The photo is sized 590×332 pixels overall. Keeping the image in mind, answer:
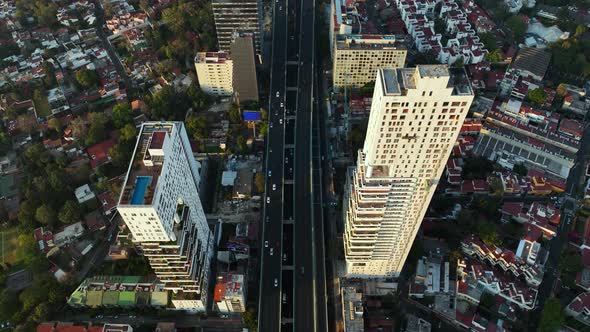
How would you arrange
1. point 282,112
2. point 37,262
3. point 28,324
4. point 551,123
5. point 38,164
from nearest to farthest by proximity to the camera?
1. point 28,324
2. point 37,262
3. point 38,164
4. point 551,123
5. point 282,112

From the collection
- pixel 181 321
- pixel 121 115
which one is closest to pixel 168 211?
pixel 181 321

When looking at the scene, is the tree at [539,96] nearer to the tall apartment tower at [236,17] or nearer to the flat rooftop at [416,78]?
the flat rooftop at [416,78]

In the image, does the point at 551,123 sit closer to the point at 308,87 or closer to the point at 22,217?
the point at 308,87

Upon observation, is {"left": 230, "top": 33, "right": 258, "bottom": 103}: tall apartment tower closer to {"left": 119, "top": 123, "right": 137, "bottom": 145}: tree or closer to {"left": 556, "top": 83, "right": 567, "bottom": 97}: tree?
{"left": 119, "top": 123, "right": 137, "bottom": 145}: tree

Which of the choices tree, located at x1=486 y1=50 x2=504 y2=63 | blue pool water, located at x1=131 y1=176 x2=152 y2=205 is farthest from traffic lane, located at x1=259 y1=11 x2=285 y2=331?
tree, located at x1=486 y1=50 x2=504 y2=63

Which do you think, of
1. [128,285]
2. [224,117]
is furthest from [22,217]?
[224,117]

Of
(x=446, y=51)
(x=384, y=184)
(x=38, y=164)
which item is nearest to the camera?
(x=384, y=184)
